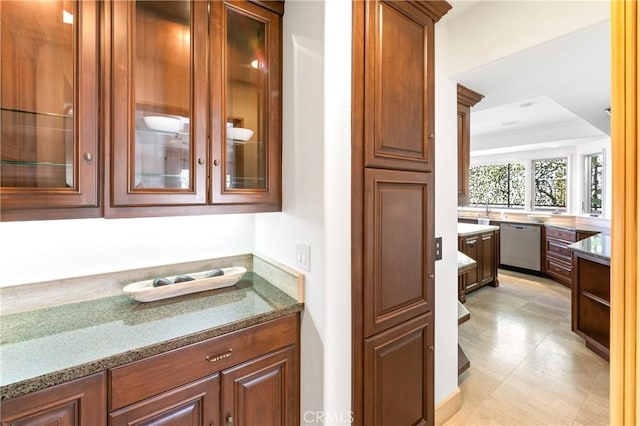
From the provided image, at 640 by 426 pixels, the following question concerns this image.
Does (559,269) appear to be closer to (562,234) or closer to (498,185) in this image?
(562,234)

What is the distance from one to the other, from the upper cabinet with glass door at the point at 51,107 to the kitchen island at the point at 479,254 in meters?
4.04

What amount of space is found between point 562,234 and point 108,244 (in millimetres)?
5801

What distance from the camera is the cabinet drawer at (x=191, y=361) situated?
104cm

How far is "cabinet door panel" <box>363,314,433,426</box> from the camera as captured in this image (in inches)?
54.8

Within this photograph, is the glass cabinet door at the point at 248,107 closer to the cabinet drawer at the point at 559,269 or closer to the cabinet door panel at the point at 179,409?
the cabinet door panel at the point at 179,409

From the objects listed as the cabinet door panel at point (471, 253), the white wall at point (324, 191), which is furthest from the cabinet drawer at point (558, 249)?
the white wall at point (324, 191)

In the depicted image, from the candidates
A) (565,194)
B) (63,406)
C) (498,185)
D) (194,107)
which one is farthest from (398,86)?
(498,185)

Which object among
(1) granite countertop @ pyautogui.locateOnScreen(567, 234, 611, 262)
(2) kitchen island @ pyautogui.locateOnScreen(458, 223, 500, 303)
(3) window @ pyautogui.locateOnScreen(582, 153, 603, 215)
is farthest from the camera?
(3) window @ pyautogui.locateOnScreen(582, 153, 603, 215)

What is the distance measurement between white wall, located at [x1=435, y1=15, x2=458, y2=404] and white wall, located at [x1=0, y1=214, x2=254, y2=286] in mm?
1224

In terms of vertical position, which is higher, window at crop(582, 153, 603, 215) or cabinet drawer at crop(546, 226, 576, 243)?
window at crop(582, 153, 603, 215)

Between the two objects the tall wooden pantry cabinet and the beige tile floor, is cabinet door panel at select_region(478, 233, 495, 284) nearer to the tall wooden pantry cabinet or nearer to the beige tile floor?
the beige tile floor

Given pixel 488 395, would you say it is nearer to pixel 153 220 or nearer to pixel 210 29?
pixel 153 220

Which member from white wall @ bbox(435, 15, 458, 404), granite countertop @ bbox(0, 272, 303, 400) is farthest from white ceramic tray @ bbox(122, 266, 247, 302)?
white wall @ bbox(435, 15, 458, 404)

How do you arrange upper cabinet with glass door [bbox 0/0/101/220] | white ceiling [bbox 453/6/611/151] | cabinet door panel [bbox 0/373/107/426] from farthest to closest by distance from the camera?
white ceiling [bbox 453/6/611/151], upper cabinet with glass door [bbox 0/0/101/220], cabinet door panel [bbox 0/373/107/426]
